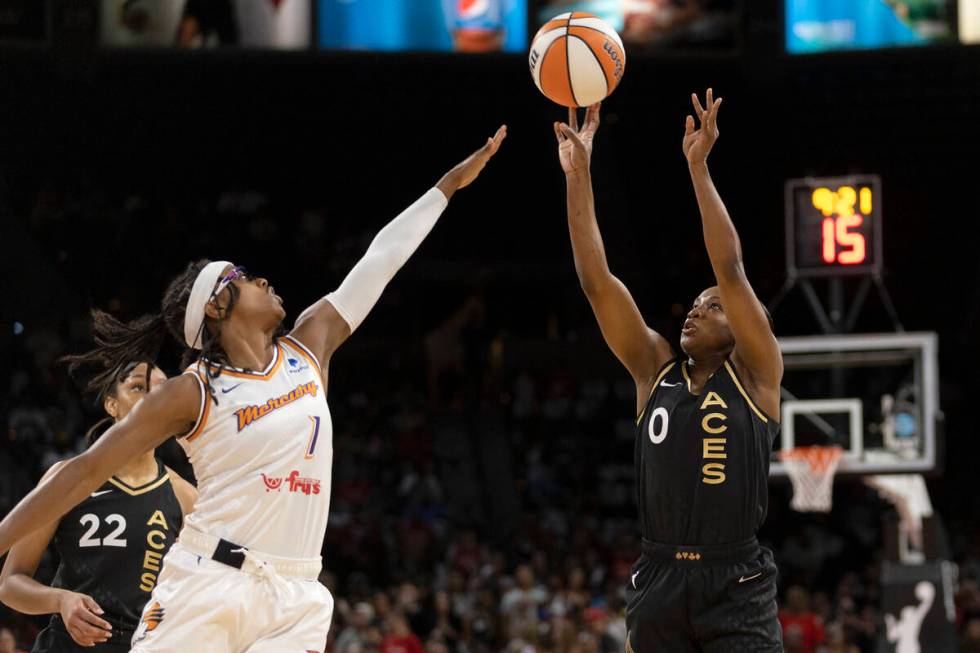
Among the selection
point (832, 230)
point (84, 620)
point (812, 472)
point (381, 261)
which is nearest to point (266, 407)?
point (381, 261)

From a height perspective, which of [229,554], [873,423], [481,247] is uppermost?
[481,247]

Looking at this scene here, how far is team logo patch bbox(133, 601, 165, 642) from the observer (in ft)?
14.1

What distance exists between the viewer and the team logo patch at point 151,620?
430 cm

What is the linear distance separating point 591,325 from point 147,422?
1565 cm

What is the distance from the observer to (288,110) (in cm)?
1834

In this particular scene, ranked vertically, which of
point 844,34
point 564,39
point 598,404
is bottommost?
point 598,404

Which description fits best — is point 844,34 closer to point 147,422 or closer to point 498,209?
point 498,209

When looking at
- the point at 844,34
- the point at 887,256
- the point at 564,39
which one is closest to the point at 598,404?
the point at 887,256

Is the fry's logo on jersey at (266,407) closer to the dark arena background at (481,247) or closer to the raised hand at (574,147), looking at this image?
the raised hand at (574,147)

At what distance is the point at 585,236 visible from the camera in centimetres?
528

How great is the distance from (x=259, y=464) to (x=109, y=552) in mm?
1422

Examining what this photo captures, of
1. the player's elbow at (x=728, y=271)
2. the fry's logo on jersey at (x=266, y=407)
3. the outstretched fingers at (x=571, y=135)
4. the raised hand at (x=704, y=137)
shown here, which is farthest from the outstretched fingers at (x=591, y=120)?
the fry's logo on jersey at (x=266, y=407)

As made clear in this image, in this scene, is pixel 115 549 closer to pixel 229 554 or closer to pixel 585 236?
pixel 229 554

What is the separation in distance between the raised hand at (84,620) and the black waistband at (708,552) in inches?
74.3
